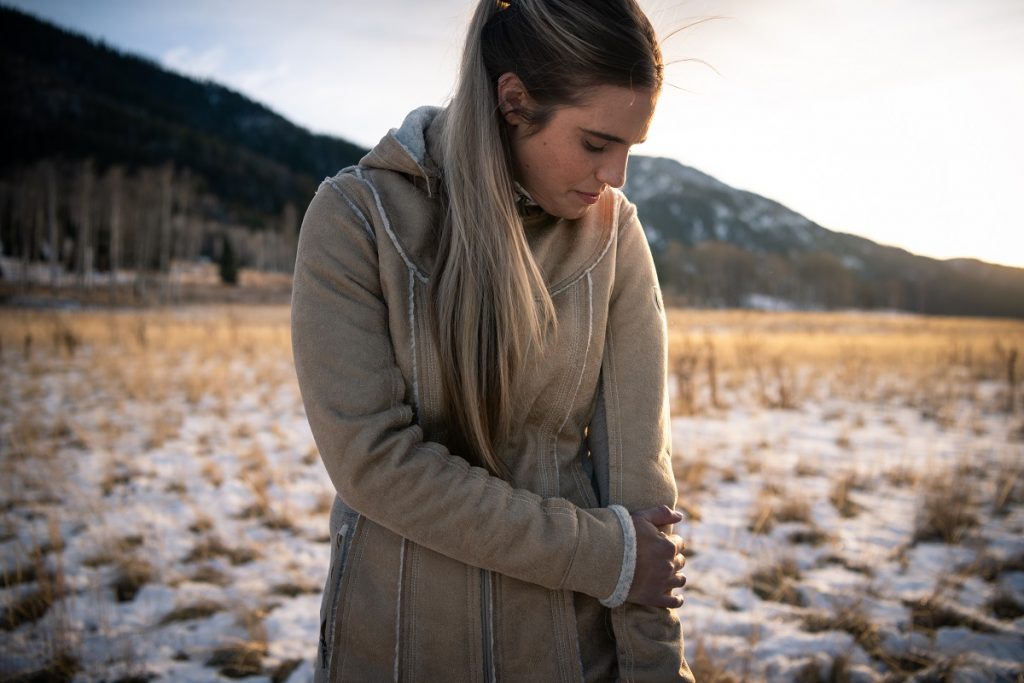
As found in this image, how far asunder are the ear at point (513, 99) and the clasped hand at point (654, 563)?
913mm

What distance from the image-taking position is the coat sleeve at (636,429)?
108cm

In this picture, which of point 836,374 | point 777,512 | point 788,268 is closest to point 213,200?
point 836,374

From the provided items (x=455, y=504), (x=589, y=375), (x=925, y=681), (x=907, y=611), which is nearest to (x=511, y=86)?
(x=589, y=375)

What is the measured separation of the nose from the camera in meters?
1.10

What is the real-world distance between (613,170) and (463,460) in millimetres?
706

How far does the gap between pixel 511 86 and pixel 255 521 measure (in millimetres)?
3551

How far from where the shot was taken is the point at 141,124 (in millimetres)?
97688

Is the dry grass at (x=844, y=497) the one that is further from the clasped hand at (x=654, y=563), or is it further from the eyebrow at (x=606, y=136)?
the eyebrow at (x=606, y=136)

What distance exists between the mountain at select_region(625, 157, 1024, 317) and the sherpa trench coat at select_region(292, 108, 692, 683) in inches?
2046

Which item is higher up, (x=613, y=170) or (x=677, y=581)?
(x=613, y=170)

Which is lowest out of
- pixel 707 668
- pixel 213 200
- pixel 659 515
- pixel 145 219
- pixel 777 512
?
pixel 707 668

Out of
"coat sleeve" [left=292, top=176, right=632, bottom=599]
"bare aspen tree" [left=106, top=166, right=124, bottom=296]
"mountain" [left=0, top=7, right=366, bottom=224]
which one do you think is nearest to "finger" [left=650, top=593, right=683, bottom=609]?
"coat sleeve" [left=292, top=176, right=632, bottom=599]

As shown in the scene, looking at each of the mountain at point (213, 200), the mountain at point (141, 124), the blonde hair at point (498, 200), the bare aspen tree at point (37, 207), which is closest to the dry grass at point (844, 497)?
the blonde hair at point (498, 200)

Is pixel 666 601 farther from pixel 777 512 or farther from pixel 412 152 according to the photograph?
pixel 777 512
